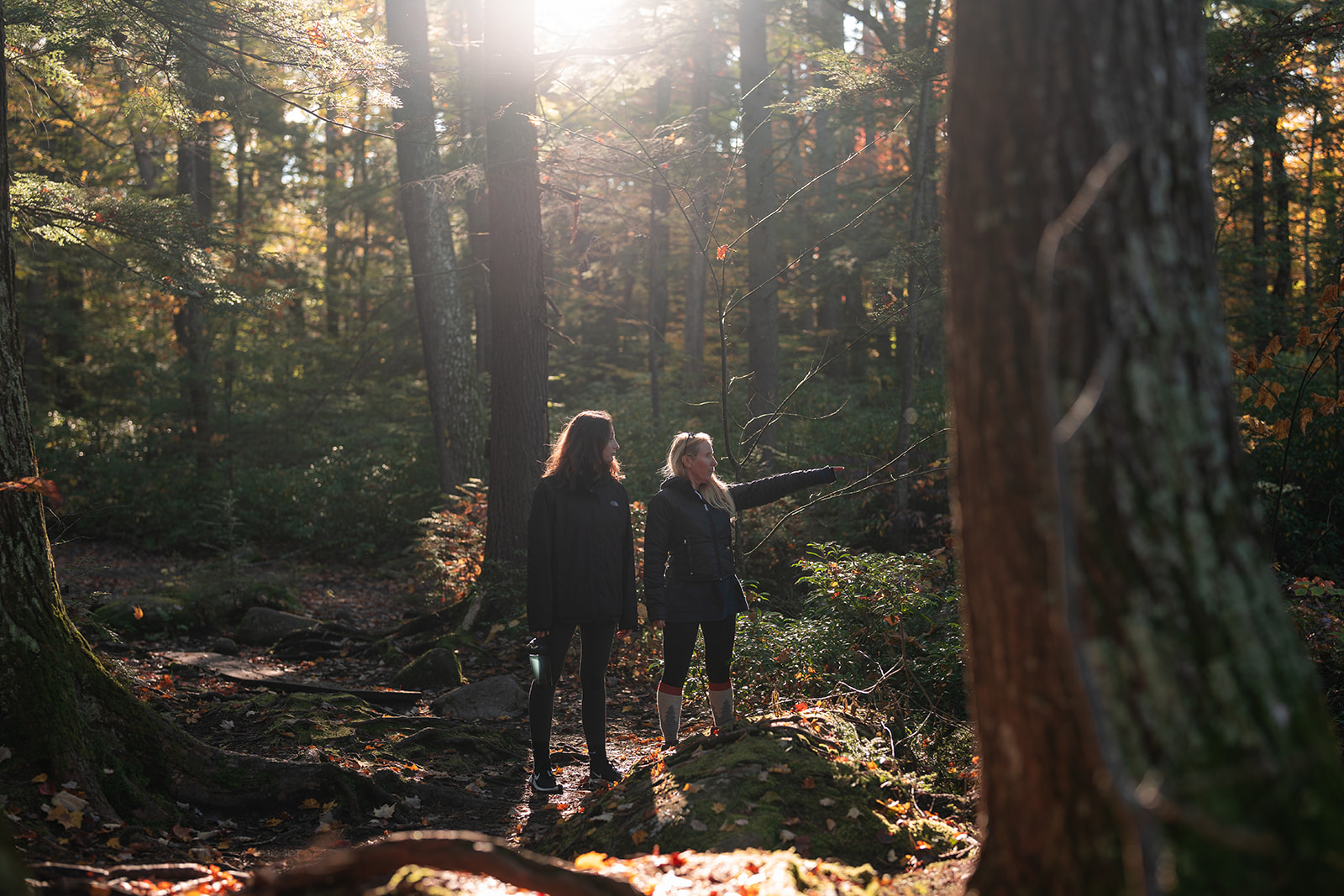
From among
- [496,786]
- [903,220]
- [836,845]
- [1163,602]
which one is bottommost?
[496,786]

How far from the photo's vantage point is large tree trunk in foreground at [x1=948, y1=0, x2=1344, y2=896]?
5.20 feet

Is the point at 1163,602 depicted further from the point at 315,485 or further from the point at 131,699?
the point at 315,485

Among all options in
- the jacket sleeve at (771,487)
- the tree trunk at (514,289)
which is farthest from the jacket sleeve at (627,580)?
the tree trunk at (514,289)

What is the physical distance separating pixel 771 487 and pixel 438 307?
29.3ft

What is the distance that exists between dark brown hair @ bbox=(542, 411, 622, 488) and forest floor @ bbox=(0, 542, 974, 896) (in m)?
1.74

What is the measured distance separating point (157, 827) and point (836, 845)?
3.04 m

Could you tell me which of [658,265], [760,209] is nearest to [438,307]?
[760,209]

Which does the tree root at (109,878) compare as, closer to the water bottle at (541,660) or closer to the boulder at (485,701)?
the water bottle at (541,660)

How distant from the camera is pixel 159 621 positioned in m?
8.82

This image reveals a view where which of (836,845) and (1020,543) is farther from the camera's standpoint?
(836,845)

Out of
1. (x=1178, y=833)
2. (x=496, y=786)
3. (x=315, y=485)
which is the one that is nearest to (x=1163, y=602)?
(x=1178, y=833)

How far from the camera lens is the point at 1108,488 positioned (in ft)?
5.52

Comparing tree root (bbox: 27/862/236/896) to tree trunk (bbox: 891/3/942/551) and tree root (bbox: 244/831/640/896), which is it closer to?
tree root (bbox: 244/831/640/896)

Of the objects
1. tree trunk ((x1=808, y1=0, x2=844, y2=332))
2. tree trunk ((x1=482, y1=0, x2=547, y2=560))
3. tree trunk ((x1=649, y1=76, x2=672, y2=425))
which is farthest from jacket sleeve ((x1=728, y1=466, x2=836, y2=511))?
tree trunk ((x1=808, y1=0, x2=844, y2=332))
